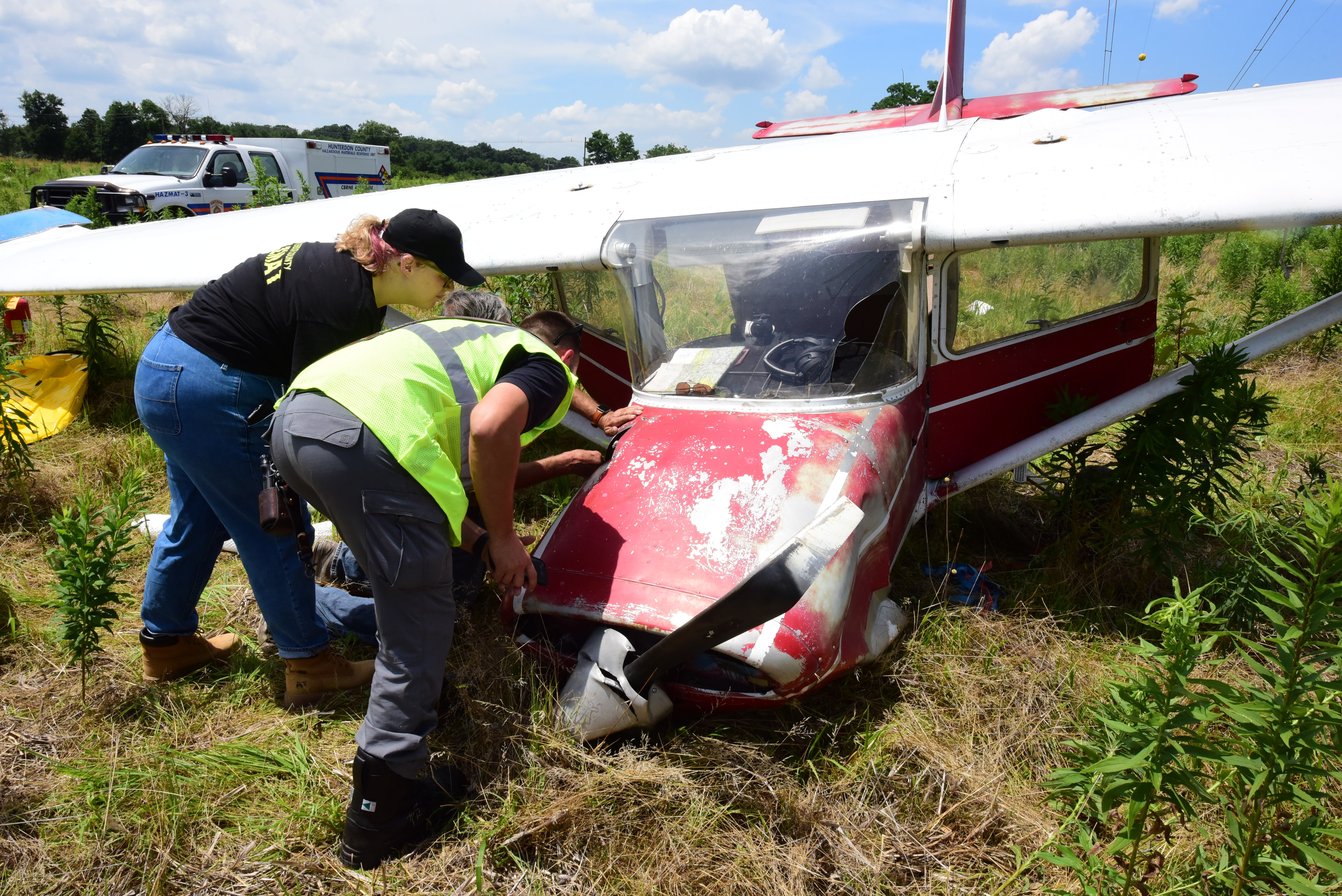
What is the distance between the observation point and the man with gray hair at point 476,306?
3.37m

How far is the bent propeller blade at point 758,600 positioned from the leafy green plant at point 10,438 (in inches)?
183

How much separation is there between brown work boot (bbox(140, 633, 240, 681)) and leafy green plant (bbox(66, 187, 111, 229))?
978 centimetres

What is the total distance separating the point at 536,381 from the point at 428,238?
2.20 feet

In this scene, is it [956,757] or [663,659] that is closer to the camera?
[663,659]

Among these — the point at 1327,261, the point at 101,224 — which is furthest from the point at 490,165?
the point at 1327,261

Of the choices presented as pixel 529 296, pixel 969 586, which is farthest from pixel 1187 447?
pixel 529 296

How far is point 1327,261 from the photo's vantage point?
8789 mm

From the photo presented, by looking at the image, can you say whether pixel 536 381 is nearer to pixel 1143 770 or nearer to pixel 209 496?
pixel 209 496

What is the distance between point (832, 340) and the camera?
3.62 meters

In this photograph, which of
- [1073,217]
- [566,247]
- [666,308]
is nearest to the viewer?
[1073,217]

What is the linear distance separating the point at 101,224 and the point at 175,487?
47.0 ft

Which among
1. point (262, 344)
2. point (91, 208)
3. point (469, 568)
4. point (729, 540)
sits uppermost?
point (91, 208)

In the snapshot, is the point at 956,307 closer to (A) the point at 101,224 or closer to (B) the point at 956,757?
(B) the point at 956,757

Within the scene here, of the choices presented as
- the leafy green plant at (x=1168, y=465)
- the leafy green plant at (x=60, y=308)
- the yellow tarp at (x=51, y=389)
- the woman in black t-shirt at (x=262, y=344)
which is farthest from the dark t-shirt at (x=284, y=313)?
the leafy green plant at (x=60, y=308)
